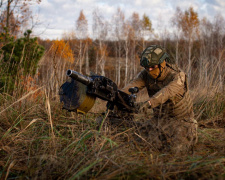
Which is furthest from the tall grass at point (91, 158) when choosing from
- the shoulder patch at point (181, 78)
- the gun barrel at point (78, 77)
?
the shoulder patch at point (181, 78)

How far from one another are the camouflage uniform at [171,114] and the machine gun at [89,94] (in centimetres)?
37

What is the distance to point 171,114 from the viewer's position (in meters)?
3.27

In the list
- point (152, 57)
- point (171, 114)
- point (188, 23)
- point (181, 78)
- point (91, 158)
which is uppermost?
point (188, 23)

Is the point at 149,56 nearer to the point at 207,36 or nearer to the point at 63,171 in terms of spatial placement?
the point at 63,171

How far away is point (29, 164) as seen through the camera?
1957mm

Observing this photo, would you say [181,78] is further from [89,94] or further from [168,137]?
[89,94]

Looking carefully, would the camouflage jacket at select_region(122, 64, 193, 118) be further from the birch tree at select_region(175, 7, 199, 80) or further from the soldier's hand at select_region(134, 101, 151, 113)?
the birch tree at select_region(175, 7, 199, 80)

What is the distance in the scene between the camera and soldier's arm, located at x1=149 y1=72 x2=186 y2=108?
273 cm

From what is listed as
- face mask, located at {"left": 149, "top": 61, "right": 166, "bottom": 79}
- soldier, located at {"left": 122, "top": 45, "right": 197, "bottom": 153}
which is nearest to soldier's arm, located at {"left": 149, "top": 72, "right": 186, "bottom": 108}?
soldier, located at {"left": 122, "top": 45, "right": 197, "bottom": 153}

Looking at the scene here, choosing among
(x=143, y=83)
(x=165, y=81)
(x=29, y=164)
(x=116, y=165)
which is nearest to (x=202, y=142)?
(x=165, y=81)

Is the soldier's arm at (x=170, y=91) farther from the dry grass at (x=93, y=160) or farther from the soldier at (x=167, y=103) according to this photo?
the dry grass at (x=93, y=160)

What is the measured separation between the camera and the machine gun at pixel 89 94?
249cm

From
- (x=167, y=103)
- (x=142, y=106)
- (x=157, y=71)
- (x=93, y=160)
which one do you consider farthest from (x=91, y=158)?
(x=157, y=71)

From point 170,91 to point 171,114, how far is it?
0.53m
